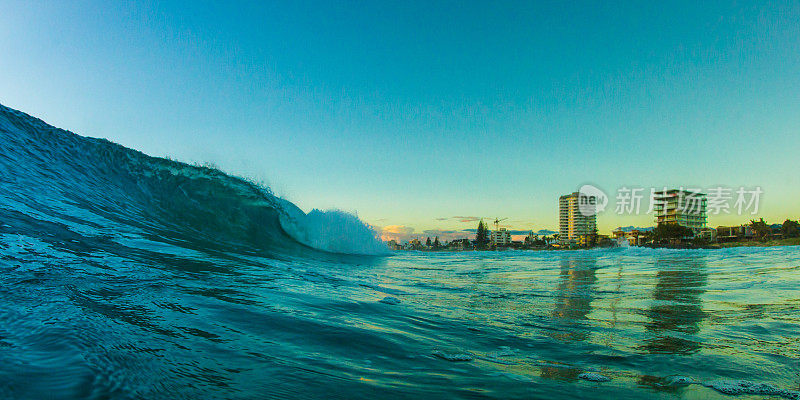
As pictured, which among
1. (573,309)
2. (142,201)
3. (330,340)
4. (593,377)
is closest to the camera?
(593,377)

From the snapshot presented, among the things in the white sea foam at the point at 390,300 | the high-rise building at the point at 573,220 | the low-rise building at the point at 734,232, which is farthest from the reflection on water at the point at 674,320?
the high-rise building at the point at 573,220

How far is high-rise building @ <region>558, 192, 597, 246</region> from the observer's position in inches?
4532

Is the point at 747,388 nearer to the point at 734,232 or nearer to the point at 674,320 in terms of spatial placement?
the point at 674,320

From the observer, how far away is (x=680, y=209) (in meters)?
83.4

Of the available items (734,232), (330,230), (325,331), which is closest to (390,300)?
(325,331)

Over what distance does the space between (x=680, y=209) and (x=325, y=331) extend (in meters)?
104

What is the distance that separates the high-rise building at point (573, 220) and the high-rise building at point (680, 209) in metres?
23.2

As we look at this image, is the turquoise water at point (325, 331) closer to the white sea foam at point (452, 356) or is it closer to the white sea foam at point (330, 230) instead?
the white sea foam at point (452, 356)

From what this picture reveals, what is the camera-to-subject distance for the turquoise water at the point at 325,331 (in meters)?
1.74

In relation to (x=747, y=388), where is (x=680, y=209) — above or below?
above

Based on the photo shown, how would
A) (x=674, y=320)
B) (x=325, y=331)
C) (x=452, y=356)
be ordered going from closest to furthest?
1. (x=452, y=356)
2. (x=325, y=331)
3. (x=674, y=320)

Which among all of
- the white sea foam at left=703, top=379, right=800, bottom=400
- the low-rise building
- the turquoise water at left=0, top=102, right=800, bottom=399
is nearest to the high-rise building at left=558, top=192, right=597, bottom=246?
the low-rise building

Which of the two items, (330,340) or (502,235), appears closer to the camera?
(330,340)

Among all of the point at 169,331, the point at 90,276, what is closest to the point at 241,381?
the point at 169,331
